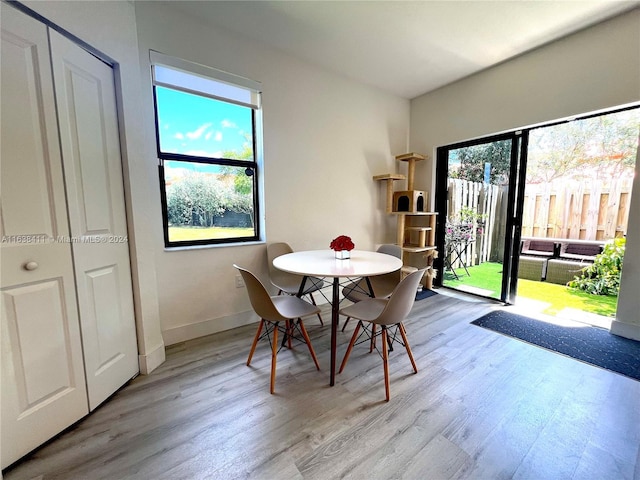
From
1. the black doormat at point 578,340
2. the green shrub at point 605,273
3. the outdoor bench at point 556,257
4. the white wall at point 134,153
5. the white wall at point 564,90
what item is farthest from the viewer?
the outdoor bench at point 556,257

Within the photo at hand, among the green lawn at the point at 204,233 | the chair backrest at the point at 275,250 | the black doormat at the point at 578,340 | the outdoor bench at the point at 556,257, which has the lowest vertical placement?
the black doormat at the point at 578,340

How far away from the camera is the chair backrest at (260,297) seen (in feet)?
5.03

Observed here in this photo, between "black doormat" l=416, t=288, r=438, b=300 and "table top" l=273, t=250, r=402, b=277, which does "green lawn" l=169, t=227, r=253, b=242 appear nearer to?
"table top" l=273, t=250, r=402, b=277

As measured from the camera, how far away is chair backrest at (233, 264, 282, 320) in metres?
1.53

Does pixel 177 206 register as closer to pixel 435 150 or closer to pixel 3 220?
pixel 3 220

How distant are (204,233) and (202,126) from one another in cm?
98

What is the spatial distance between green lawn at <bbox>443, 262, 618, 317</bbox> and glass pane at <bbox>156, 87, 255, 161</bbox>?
3.25 meters

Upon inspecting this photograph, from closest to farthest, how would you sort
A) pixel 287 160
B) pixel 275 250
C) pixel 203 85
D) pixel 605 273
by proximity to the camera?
pixel 203 85 → pixel 275 250 → pixel 287 160 → pixel 605 273

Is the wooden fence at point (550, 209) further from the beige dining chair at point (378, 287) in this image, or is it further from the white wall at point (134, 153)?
the white wall at point (134, 153)

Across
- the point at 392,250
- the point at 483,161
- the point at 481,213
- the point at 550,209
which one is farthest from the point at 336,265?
the point at 550,209

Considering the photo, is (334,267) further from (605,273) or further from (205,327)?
(605,273)

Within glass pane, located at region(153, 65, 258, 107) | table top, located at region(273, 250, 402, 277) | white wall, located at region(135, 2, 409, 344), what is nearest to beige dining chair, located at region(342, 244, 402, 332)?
table top, located at region(273, 250, 402, 277)

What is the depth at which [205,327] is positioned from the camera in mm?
2336

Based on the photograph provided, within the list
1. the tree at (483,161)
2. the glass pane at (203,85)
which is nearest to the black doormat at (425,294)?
the tree at (483,161)
